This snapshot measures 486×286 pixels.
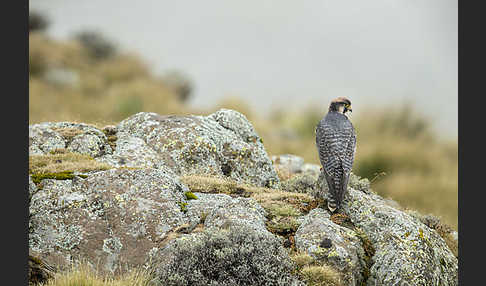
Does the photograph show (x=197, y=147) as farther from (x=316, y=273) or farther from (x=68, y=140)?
(x=316, y=273)

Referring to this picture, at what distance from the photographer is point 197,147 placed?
34.3 ft

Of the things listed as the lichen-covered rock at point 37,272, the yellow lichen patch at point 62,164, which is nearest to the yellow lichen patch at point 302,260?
the lichen-covered rock at point 37,272

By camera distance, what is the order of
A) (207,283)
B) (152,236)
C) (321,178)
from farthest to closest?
(321,178) → (152,236) → (207,283)

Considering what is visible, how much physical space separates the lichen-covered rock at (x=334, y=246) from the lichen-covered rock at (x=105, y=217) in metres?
1.98

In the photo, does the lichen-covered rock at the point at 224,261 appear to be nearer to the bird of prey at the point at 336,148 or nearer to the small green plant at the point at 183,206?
the small green plant at the point at 183,206

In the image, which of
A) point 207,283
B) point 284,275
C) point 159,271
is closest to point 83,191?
point 159,271

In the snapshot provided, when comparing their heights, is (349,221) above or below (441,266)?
above

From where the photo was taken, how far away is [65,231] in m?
6.45

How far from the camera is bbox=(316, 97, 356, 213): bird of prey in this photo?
7.60m

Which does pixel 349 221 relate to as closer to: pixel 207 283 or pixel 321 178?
pixel 321 178

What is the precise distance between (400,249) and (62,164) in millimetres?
6399

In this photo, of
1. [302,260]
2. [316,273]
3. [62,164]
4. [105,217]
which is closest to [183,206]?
[105,217]

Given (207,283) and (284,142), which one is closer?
(207,283)

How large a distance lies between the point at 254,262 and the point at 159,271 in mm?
1293
